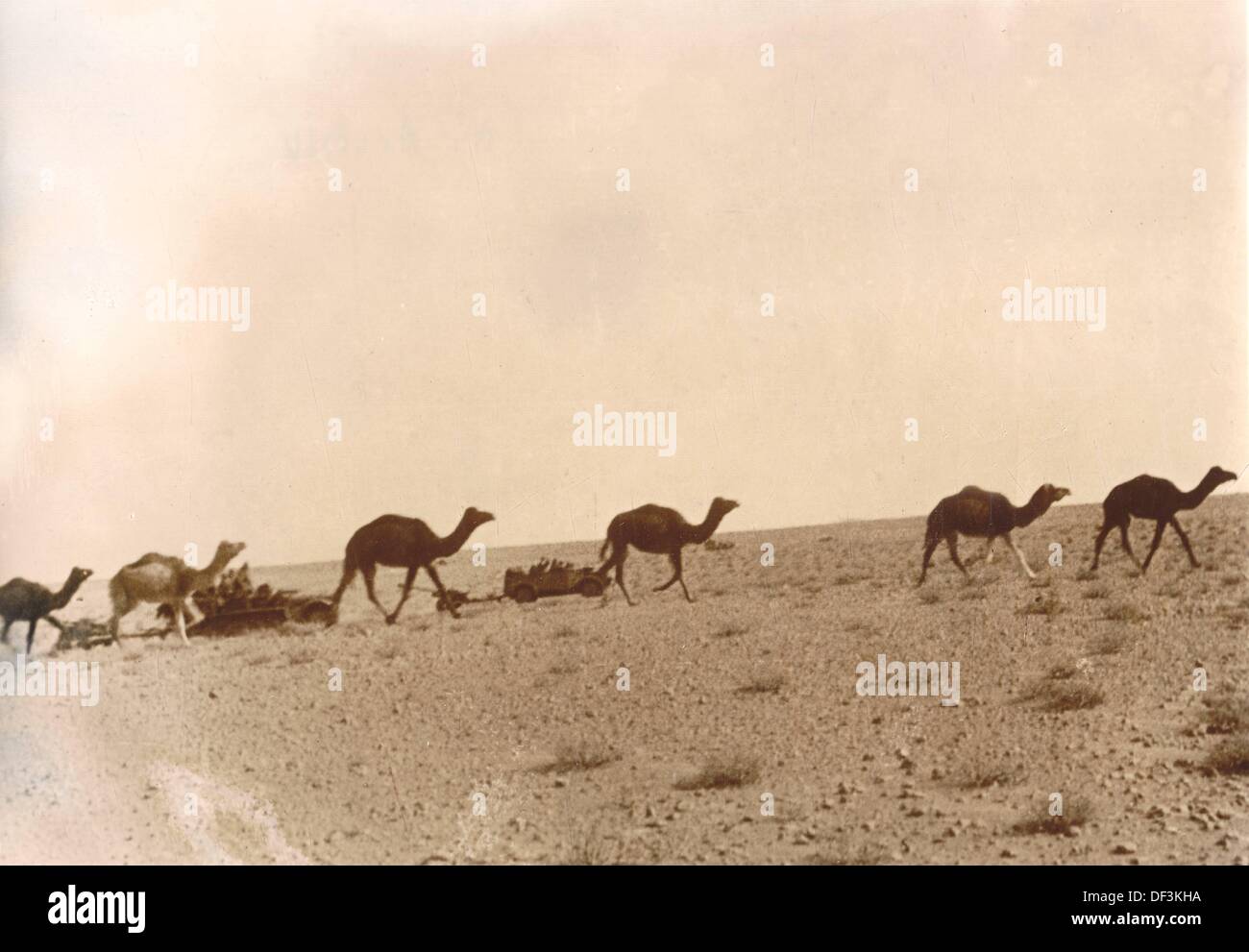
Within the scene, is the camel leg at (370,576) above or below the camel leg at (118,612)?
above

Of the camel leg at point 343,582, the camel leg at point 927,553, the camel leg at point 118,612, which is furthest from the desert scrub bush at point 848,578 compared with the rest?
the camel leg at point 118,612

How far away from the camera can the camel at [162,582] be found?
46.6ft

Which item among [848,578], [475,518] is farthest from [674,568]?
[475,518]

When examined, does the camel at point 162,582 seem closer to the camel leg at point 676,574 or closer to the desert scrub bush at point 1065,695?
the camel leg at point 676,574

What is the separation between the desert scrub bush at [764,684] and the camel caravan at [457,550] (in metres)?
2.20

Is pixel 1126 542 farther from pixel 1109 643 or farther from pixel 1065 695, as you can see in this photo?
pixel 1065 695

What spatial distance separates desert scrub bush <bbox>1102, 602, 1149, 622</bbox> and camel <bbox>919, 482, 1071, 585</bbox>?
3.77ft

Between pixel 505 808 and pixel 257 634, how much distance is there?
436 centimetres

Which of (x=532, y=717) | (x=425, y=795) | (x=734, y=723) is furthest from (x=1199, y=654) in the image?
(x=425, y=795)

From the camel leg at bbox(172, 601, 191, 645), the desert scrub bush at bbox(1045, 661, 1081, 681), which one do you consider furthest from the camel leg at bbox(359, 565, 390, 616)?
the desert scrub bush at bbox(1045, 661, 1081, 681)

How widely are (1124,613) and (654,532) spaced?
578 cm

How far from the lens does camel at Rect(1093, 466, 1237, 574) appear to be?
1477cm

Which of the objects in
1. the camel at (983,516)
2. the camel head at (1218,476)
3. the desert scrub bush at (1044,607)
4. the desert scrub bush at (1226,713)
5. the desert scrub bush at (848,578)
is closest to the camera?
the desert scrub bush at (1226,713)

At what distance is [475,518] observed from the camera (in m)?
14.7
